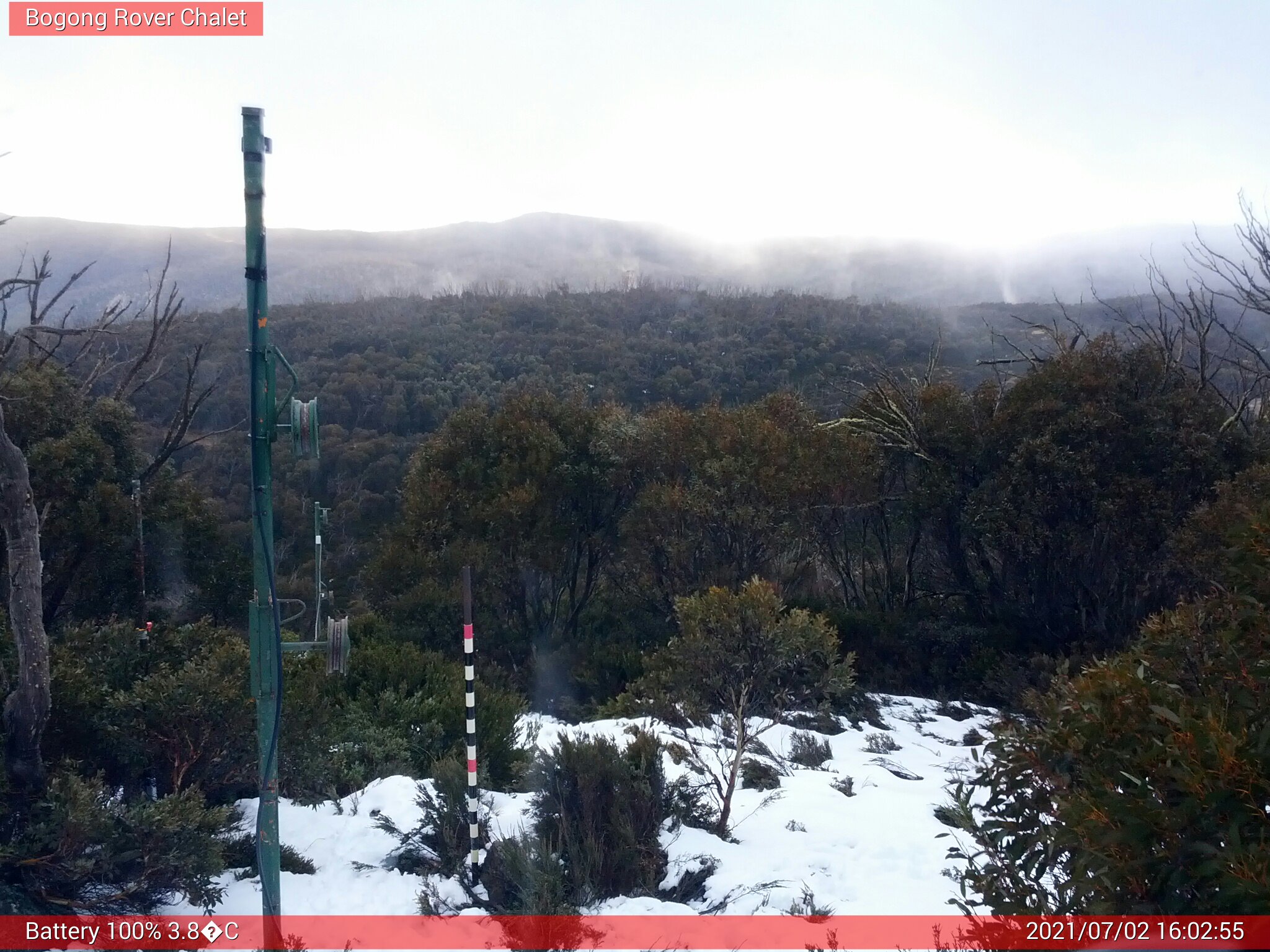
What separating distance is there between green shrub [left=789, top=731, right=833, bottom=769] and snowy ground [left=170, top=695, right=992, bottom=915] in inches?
16.2

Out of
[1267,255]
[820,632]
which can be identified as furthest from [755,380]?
[820,632]

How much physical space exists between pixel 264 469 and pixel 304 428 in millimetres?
303

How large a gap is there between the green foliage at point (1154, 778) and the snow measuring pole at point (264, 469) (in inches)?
118

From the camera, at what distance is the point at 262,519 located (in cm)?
383

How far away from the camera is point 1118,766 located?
2.71 meters

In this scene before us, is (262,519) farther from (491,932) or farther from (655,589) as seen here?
(655,589)

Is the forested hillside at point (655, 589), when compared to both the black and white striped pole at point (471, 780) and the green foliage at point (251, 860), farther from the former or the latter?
the black and white striped pole at point (471, 780)

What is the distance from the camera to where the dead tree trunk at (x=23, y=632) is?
436 centimetres

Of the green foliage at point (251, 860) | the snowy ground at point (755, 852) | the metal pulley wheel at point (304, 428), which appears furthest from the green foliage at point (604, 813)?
the metal pulley wheel at point (304, 428)

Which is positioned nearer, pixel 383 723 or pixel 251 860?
pixel 251 860

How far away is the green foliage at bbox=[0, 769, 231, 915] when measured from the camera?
4.05 meters

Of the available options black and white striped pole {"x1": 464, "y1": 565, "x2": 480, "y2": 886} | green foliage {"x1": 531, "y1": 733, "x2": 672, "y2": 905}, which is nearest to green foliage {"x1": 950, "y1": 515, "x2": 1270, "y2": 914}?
green foliage {"x1": 531, "y1": 733, "x2": 672, "y2": 905}

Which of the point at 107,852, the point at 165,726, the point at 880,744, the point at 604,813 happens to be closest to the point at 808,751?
the point at 880,744

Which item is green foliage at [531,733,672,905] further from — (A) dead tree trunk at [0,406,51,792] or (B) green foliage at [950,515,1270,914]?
(A) dead tree trunk at [0,406,51,792]
